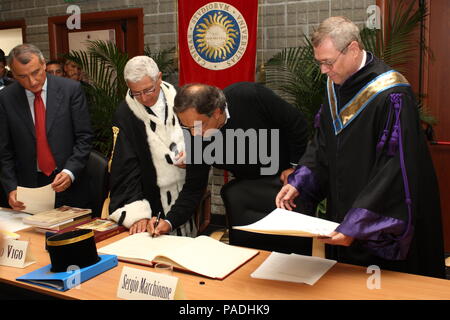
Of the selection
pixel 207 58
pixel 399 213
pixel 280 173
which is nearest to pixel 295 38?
pixel 207 58

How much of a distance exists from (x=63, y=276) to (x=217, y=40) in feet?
9.04

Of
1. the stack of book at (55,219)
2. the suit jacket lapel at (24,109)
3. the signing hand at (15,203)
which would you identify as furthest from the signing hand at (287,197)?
the suit jacket lapel at (24,109)

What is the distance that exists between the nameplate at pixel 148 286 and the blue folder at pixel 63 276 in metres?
0.18

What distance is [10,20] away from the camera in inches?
224

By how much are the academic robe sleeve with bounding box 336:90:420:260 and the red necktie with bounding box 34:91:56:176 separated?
1662 millimetres

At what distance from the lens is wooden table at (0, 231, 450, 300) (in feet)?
4.55

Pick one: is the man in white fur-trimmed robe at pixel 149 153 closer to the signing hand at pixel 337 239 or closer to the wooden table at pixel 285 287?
the wooden table at pixel 285 287

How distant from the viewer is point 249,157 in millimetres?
2215

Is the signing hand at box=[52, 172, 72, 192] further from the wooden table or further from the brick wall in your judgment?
the brick wall

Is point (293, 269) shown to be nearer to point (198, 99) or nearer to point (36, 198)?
Answer: point (198, 99)

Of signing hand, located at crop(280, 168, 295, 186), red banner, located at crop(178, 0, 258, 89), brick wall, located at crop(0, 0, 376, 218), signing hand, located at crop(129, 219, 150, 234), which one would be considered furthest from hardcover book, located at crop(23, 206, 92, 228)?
brick wall, located at crop(0, 0, 376, 218)

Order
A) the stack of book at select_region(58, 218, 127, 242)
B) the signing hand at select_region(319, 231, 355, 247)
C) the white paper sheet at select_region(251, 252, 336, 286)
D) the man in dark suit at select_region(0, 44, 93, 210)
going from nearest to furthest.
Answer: the signing hand at select_region(319, 231, 355, 247) < the white paper sheet at select_region(251, 252, 336, 286) < the stack of book at select_region(58, 218, 127, 242) < the man in dark suit at select_region(0, 44, 93, 210)

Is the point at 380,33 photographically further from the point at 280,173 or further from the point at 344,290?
the point at 344,290

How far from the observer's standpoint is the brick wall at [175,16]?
3934 millimetres
